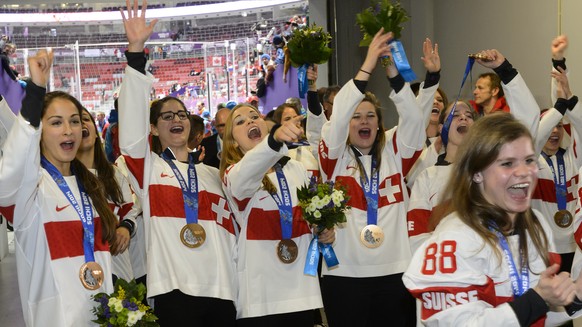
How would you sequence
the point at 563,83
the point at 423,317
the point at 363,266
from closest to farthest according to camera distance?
the point at 423,317
the point at 363,266
the point at 563,83

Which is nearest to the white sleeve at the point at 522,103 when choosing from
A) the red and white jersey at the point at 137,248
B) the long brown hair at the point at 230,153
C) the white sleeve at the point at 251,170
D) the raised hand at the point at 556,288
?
the white sleeve at the point at 251,170

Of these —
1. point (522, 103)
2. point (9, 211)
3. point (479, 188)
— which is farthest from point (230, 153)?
point (479, 188)

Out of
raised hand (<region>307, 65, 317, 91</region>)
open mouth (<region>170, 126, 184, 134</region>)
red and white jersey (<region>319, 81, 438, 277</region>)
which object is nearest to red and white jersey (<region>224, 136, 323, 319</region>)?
red and white jersey (<region>319, 81, 438, 277</region>)

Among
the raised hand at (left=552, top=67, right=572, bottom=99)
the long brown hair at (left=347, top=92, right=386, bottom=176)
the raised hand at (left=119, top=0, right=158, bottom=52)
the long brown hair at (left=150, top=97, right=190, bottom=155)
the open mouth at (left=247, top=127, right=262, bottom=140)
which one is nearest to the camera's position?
the raised hand at (left=119, top=0, right=158, bottom=52)

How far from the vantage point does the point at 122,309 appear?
3.43 m

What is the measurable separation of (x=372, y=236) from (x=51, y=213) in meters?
1.79

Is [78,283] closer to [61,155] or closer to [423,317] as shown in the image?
[61,155]

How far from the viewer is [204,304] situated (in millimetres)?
4066

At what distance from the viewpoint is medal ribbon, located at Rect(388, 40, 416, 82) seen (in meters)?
4.38

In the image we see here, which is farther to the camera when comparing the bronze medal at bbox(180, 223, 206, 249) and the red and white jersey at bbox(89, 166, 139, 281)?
the red and white jersey at bbox(89, 166, 139, 281)

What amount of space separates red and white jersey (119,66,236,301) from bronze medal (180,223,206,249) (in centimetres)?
2

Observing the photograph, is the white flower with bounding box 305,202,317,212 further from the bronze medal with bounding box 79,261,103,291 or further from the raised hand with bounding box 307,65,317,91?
the raised hand with bounding box 307,65,317,91

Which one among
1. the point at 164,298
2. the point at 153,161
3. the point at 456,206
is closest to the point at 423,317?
the point at 456,206

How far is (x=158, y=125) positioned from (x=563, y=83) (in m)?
2.57
